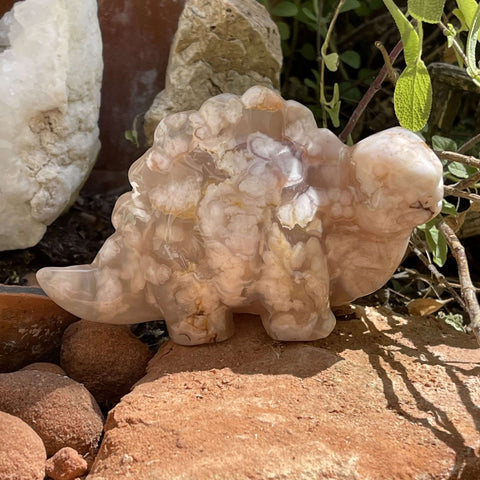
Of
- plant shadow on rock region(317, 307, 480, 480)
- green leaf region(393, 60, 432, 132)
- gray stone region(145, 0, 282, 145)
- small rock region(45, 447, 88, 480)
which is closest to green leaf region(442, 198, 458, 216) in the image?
plant shadow on rock region(317, 307, 480, 480)

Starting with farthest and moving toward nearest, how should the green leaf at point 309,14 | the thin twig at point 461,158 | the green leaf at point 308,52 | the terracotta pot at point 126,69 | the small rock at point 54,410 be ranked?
the green leaf at point 308,52 → the green leaf at point 309,14 → the terracotta pot at point 126,69 → the thin twig at point 461,158 → the small rock at point 54,410

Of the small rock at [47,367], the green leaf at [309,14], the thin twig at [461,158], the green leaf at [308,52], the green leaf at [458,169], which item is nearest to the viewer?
the small rock at [47,367]

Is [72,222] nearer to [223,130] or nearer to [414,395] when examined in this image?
[223,130]

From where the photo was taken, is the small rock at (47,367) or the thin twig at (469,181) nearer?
the small rock at (47,367)

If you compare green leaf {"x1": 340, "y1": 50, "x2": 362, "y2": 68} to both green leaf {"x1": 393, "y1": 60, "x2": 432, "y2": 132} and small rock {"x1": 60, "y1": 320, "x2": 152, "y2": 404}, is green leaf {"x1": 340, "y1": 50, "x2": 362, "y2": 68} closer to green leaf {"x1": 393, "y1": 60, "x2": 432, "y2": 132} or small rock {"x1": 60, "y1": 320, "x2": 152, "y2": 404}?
green leaf {"x1": 393, "y1": 60, "x2": 432, "y2": 132}

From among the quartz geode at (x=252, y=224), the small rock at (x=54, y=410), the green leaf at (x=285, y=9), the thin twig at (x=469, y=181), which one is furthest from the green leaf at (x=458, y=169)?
the small rock at (x=54, y=410)

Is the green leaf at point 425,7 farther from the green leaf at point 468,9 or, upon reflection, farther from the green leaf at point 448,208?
the green leaf at point 448,208

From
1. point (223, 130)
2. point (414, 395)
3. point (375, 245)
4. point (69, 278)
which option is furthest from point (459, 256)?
point (69, 278)

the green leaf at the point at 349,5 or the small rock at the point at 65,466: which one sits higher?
the green leaf at the point at 349,5
